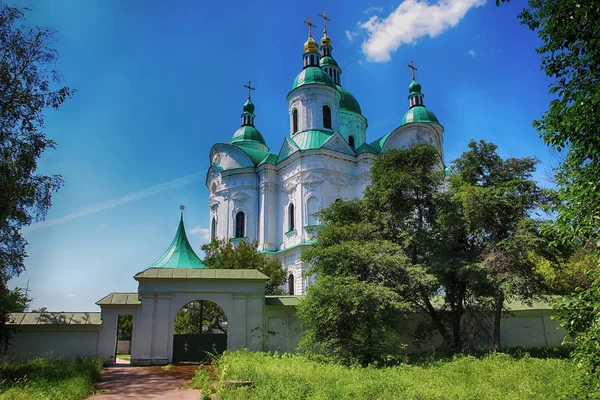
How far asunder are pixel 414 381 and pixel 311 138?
939 inches

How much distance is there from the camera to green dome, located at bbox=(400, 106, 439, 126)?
3484 cm

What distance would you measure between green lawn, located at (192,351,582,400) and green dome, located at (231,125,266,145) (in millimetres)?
29321

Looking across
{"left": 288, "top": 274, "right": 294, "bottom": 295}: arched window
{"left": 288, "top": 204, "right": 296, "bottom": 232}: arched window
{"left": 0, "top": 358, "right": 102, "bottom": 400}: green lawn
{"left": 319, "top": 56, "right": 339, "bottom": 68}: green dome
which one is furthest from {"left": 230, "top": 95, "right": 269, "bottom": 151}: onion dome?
{"left": 0, "top": 358, "right": 102, "bottom": 400}: green lawn

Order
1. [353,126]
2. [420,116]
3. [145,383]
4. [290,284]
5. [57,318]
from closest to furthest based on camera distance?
[145,383], [57,318], [290,284], [420,116], [353,126]

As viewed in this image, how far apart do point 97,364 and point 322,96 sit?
25274 millimetres

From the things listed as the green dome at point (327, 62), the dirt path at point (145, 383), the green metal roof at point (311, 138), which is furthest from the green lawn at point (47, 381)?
the green dome at point (327, 62)

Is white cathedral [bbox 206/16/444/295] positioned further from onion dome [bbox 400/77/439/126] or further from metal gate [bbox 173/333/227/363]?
metal gate [bbox 173/333/227/363]

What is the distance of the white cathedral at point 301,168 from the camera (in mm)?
29344

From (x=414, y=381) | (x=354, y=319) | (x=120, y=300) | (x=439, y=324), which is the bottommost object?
(x=414, y=381)

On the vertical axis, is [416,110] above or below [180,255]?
above

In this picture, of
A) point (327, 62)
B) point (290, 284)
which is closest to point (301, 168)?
point (290, 284)

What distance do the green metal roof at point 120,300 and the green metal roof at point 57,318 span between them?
0.54m

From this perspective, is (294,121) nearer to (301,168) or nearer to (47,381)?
(301,168)

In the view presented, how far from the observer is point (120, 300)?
623 inches
